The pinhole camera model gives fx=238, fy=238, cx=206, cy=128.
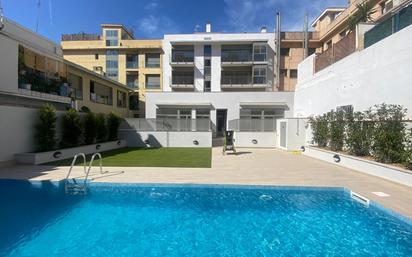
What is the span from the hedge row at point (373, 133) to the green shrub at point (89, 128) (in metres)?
15.3

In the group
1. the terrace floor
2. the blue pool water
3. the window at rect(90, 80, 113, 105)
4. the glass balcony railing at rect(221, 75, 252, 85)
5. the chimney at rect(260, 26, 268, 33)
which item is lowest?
the blue pool water

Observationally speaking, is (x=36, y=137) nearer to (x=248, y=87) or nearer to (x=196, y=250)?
(x=196, y=250)

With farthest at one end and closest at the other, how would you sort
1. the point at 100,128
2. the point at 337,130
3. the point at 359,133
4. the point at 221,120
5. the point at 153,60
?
1. the point at 153,60
2. the point at 221,120
3. the point at 100,128
4. the point at 337,130
5. the point at 359,133

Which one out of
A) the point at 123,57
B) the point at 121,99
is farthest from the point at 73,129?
the point at 123,57

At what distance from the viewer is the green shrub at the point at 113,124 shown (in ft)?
62.6

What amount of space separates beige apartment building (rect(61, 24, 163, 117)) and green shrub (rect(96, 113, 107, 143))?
61.6ft

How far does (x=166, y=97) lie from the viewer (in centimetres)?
2544

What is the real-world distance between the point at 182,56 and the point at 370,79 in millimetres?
24889

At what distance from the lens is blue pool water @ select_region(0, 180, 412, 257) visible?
468 centimetres

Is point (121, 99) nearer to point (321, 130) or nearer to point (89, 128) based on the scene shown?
point (89, 128)

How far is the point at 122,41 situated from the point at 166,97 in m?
20.1

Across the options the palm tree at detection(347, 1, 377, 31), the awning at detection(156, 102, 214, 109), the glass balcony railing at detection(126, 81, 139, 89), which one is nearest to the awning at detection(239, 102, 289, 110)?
the awning at detection(156, 102, 214, 109)

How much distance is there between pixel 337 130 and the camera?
42.6ft

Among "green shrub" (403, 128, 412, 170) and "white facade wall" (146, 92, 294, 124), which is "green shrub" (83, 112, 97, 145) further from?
"green shrub" (403, 128, 412, 170)
